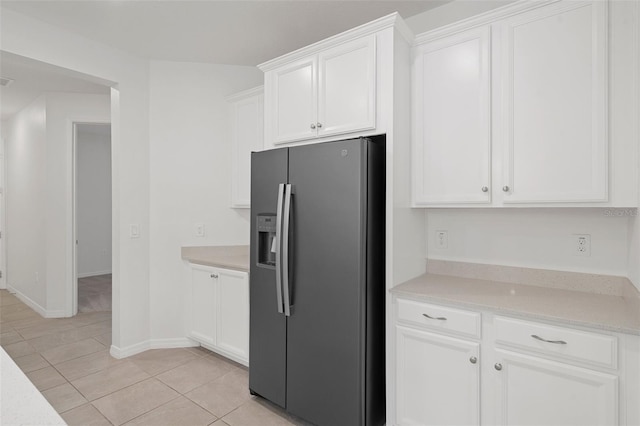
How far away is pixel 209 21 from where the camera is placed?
2.66 m

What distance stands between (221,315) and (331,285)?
142cm

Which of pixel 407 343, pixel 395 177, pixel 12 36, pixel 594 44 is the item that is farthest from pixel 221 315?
pixel 594 44

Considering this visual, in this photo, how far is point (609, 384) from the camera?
1423 mm

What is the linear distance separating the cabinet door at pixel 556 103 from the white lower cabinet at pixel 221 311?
80.6 inches

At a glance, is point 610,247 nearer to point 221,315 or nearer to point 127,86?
point 221,315

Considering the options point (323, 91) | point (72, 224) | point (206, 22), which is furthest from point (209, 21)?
point (72, 224)

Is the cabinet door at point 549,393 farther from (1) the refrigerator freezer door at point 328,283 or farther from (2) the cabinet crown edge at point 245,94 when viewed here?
(2) the cabinet crown edge at point 245,94

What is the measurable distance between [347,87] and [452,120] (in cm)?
65

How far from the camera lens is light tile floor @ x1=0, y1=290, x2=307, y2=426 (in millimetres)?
2234

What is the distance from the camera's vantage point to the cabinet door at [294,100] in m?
2.28

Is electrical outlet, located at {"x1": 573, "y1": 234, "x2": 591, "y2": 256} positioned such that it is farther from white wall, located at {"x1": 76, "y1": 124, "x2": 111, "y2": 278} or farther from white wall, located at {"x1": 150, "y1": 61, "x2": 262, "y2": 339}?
white wall, located at {"x1": 76, "y1": 124, "x2": 111, "y2": 278}

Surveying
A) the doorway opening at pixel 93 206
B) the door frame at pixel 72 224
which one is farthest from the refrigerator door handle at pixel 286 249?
the doorway opening at pixel 93 206

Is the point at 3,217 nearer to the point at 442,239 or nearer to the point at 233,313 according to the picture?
the point at 233,313

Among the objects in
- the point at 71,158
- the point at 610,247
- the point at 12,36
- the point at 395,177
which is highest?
the point at 12,36
